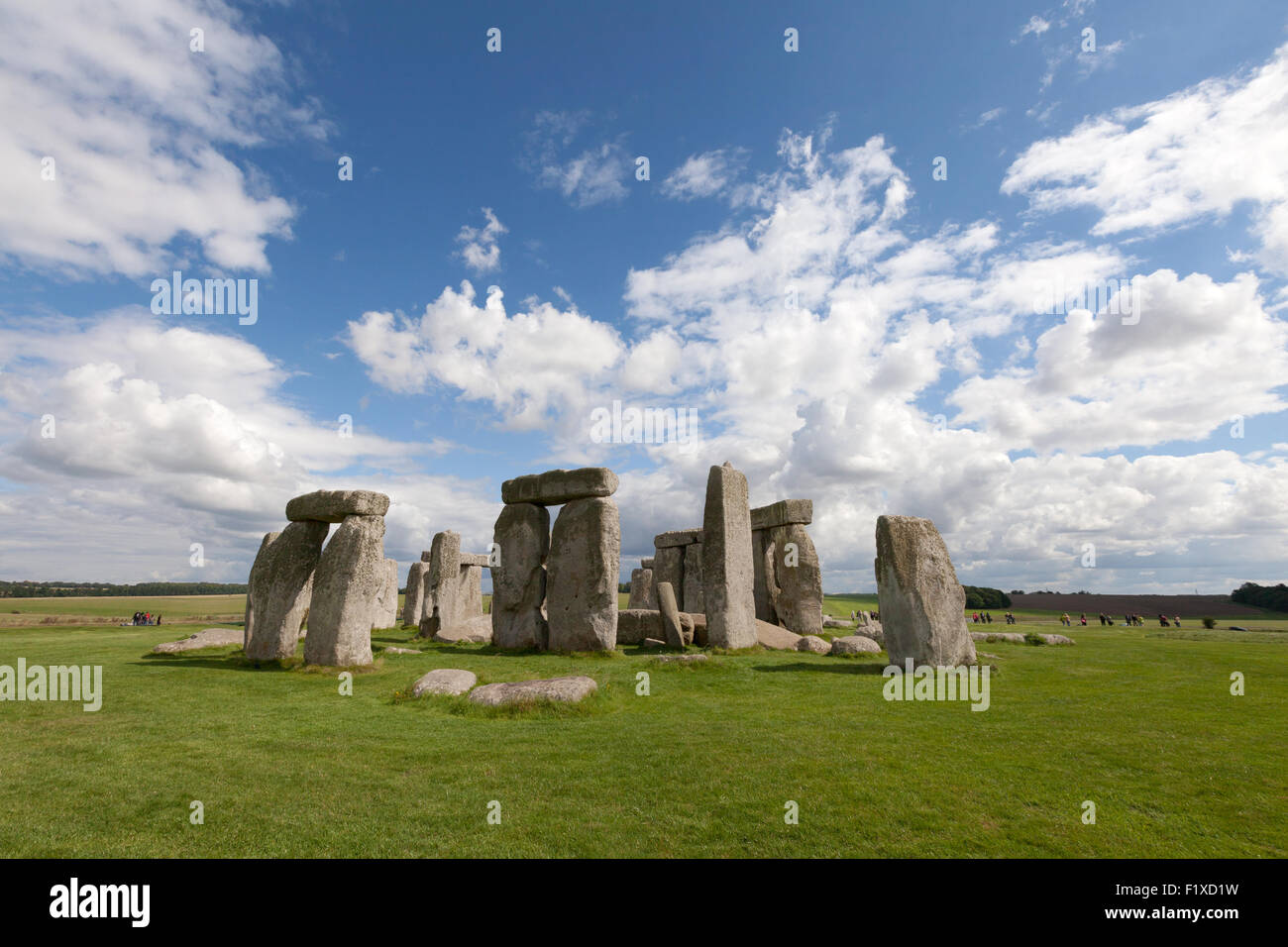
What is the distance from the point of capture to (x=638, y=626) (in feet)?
58.4

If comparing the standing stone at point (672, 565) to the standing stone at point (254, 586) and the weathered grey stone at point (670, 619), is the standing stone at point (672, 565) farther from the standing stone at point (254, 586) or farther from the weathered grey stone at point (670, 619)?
the standing stone at point (254, 586)

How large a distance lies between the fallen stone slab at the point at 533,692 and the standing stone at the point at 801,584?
13264 millimetres

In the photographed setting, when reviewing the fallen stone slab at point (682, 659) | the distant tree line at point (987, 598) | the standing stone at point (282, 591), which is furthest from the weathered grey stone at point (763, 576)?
the distant tree line at point (987, 598)

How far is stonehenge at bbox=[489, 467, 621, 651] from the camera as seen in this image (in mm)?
15531

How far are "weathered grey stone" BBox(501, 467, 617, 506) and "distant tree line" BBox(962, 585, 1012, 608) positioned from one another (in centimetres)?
4610

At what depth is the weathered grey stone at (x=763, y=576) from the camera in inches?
854

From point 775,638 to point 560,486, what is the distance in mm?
7325

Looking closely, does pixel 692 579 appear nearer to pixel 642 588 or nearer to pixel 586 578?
pixel 642 588

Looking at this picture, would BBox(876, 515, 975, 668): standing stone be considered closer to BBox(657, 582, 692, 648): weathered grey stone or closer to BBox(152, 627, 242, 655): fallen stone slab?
BBox(657, 582, 692, 648): weathered grey stone

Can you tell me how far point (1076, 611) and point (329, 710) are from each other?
157ft

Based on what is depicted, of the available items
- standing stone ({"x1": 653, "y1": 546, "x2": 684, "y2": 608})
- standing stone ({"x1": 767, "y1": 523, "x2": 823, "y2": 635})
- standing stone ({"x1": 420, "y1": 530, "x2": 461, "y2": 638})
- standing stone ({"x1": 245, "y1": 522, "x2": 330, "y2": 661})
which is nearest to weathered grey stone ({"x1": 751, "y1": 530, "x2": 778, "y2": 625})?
standing stone ({"x1": 767, "y1": 523, "x2": 823, "y2": 635})

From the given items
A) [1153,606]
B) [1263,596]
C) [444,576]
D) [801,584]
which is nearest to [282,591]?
[444,576]

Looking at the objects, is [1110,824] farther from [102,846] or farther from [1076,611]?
[1076,611]
